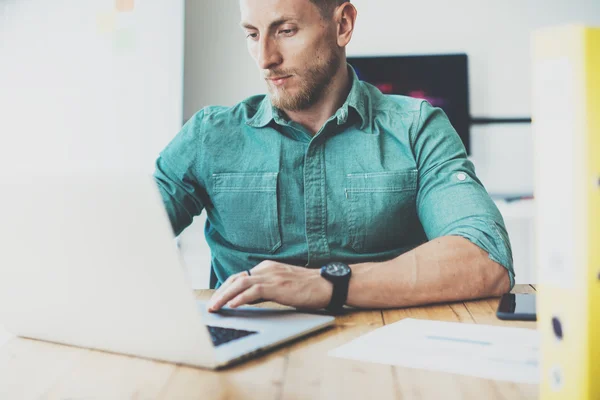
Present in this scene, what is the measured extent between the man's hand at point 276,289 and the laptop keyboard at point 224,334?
0.41 feet

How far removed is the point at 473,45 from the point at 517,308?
120 inches

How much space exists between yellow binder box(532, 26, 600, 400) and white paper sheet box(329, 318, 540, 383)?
177 mm

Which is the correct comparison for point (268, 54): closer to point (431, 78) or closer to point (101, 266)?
point (101, 266)

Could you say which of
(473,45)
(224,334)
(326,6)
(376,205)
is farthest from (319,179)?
(473,45)

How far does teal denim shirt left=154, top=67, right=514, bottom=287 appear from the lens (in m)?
1.39

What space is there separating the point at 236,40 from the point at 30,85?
4.06 feet

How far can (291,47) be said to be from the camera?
1444 mm

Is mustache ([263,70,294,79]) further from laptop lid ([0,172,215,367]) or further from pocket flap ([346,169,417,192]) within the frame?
laptop lid ([0,172,215,367])

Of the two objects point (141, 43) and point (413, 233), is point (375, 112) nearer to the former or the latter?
point (413, 233)

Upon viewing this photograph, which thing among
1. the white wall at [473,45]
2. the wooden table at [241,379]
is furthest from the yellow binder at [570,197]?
the white wall at [473,45]

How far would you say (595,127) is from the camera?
1.38 ft

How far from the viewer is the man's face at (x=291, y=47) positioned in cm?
141

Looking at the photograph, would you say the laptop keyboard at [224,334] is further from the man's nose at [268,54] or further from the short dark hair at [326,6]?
the short dark hair at [326,6]

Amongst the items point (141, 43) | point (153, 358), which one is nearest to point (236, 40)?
point (141, 43)
